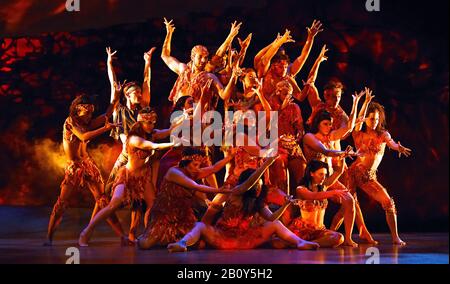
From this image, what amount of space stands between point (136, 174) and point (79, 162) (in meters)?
0.55

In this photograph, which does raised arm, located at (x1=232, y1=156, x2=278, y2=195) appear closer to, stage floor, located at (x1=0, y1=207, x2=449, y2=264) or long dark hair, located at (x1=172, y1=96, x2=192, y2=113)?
stage floor, located at (x1=0, y1=207, x2=449, y2=264)

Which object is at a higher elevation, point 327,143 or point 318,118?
point 318,118

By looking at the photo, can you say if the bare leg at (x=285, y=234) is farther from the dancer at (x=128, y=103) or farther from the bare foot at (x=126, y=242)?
the dancer at (x=128, y=103)

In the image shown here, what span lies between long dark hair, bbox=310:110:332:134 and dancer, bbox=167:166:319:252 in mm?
832

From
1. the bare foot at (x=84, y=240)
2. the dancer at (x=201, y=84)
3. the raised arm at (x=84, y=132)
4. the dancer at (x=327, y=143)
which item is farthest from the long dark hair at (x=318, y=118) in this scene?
the bare foot at (x=84, y=240)

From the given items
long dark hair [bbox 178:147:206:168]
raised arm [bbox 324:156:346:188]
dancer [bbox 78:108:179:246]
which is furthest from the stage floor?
long dark hair [bbox 178:147:206:168]

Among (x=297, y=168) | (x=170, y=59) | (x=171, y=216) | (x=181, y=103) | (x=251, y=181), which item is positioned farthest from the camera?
(x=170, y=59)

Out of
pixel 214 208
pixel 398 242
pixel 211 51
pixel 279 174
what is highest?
pixel 211 51

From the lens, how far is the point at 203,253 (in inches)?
240

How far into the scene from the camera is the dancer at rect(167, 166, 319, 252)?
6.36 metres

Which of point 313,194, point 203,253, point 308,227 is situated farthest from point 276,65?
point 203,253

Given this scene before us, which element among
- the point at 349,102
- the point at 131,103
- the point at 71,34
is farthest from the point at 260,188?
the point at 71,34

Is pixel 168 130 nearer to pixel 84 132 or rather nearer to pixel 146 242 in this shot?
pixel 84 132

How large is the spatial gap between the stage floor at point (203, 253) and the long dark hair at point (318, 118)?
3.22 feet
